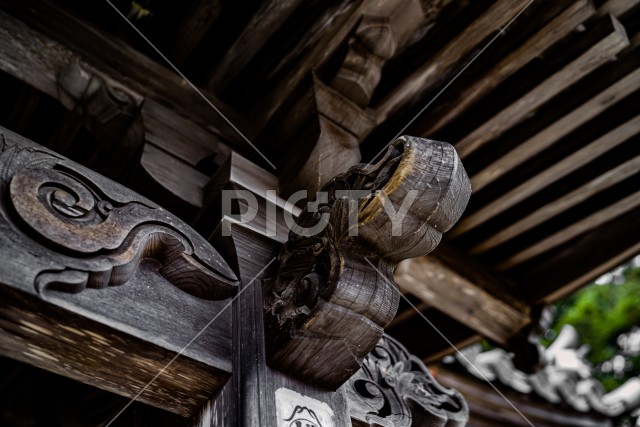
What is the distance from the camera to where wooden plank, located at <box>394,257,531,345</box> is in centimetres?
279

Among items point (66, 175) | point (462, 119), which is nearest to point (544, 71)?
point (462, 119)

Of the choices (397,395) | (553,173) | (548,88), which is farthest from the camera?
(553,173)

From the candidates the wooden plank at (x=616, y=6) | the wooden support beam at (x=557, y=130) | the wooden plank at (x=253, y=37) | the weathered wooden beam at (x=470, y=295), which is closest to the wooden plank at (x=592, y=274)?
the weathered wooden beam at (x=470, y=295)

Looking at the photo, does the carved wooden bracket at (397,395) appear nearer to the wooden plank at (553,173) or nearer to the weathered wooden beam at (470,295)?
the weathered wooden beam at (470,295)

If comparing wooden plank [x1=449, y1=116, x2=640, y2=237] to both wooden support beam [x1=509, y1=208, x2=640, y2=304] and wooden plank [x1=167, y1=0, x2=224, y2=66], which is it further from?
wooden plank [x1=167, y1=0, x2=224, y2=66]

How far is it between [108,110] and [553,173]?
6.34 feet

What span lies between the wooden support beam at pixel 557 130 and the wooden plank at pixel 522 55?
0.34 metres

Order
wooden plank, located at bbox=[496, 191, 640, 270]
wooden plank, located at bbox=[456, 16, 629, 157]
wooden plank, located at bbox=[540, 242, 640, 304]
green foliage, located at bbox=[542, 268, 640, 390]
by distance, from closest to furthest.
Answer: wooden plank, located at bbox=[456, 16, 629, 157], wooden plank, located at bbox=[496, 191, 640, 270], wooden plank, located at bbox=[540, 242, 640, 304], green foliage, located at bbox=[542, 268, 640, 390]

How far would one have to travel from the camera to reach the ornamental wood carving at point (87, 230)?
1.18 metres

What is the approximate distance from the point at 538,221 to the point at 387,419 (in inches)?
60.4

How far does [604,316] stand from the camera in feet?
28.7

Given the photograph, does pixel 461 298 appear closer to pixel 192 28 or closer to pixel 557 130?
pixel 557 130

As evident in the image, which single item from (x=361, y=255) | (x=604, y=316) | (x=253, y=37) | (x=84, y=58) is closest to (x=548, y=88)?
(x=253, y=37)

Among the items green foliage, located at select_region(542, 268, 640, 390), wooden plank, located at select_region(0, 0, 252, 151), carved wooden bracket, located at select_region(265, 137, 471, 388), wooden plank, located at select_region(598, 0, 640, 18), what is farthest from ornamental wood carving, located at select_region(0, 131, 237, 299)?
green foliage, located at select_region(542, 268, 640, 390)
